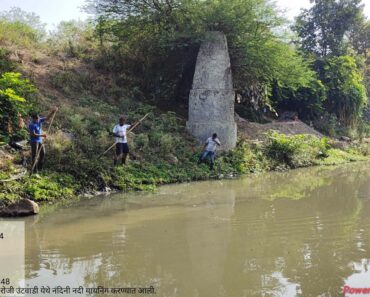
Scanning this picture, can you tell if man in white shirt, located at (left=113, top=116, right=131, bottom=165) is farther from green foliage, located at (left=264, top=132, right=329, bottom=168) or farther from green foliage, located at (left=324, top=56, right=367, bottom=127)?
green foliage, located at (left=324, top=56, right=367, bottom=127)

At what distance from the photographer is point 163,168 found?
43.7 ft

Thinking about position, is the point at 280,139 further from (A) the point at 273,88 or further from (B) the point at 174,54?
(A) the point at 273,88

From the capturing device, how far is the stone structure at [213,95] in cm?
1627

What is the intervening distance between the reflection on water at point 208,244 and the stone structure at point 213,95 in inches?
221

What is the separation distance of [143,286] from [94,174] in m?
6.53

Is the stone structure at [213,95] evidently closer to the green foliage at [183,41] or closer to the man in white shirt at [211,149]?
the green foliage at [183,41]

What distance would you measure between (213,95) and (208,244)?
10419 millimetres

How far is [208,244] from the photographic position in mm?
6621

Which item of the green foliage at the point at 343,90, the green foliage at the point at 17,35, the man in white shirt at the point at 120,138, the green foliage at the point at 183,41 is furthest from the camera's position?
the green foliage at the point at 343,90

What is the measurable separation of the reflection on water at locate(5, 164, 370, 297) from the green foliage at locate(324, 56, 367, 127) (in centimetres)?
1813

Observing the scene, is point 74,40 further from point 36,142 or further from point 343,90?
point 343,90

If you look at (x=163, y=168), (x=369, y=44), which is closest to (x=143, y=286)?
(x=163, y=168)

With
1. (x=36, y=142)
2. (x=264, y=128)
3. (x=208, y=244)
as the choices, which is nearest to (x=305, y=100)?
(x=264, y=128)

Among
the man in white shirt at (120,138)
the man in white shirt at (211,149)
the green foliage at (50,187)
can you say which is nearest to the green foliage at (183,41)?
the man in white shirt at (211,149)
